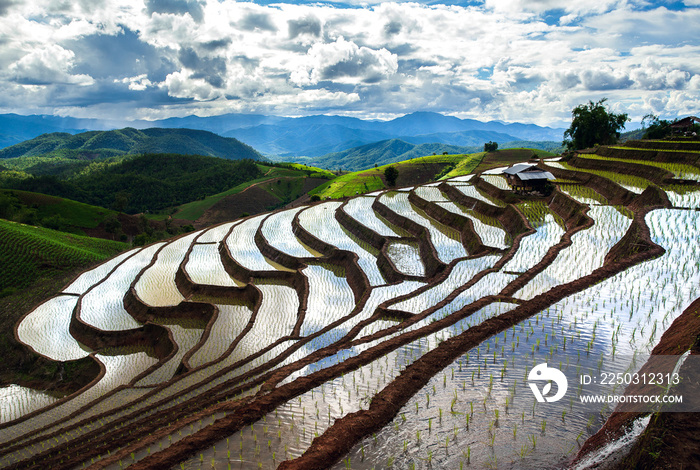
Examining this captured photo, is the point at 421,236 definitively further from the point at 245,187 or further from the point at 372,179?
the point at 245,187

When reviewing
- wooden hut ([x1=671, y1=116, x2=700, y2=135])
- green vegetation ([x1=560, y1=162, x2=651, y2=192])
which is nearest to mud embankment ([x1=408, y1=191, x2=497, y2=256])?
green vegetation ([x1=560, y1=162, x2=651, y2=192])

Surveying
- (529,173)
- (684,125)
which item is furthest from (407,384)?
(684,125)

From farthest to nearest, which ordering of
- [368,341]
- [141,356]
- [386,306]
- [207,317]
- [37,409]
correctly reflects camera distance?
[207,317] < [141,356] < [37,409] < [386,306] < [368,341]

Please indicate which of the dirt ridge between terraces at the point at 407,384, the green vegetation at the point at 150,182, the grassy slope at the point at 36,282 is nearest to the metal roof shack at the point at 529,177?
the dirt ridge between terraces at the point at 407,384

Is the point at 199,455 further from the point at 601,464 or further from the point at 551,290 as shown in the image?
the point at 551,290

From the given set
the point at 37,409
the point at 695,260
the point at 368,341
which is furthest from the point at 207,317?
the point at 695,260
